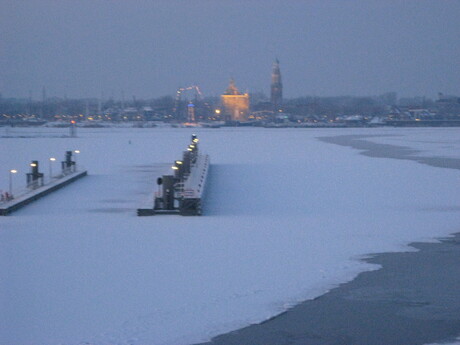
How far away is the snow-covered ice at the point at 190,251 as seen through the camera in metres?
6.31

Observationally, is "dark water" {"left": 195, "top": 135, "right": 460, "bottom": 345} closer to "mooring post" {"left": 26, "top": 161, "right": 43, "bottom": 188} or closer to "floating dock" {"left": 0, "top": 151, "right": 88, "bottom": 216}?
"floating dock" {"left": 0, "top": 151, "right": 88, "bottom": 216}

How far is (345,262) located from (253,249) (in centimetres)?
134

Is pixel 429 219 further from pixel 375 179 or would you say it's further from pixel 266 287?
pixel 375 179

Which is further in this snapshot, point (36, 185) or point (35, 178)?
point (35, 178)

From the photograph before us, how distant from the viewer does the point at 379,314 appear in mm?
6473

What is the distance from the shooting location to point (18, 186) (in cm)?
1766

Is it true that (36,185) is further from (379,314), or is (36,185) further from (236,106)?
(236,106)

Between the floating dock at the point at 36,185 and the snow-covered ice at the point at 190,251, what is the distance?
215mm

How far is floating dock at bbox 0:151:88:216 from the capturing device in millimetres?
13461

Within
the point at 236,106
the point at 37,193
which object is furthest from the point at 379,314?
the point at 236,106

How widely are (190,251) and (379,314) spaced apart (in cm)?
341

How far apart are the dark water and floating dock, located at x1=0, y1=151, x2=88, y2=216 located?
7552 mm

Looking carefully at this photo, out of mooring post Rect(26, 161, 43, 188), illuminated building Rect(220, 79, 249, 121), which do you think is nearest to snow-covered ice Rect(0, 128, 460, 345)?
mooring post Rect(26, 161, 43, 188)

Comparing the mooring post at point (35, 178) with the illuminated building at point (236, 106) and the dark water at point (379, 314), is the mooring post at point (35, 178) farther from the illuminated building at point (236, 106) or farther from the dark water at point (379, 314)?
the illuminated building at point (236, 106)
